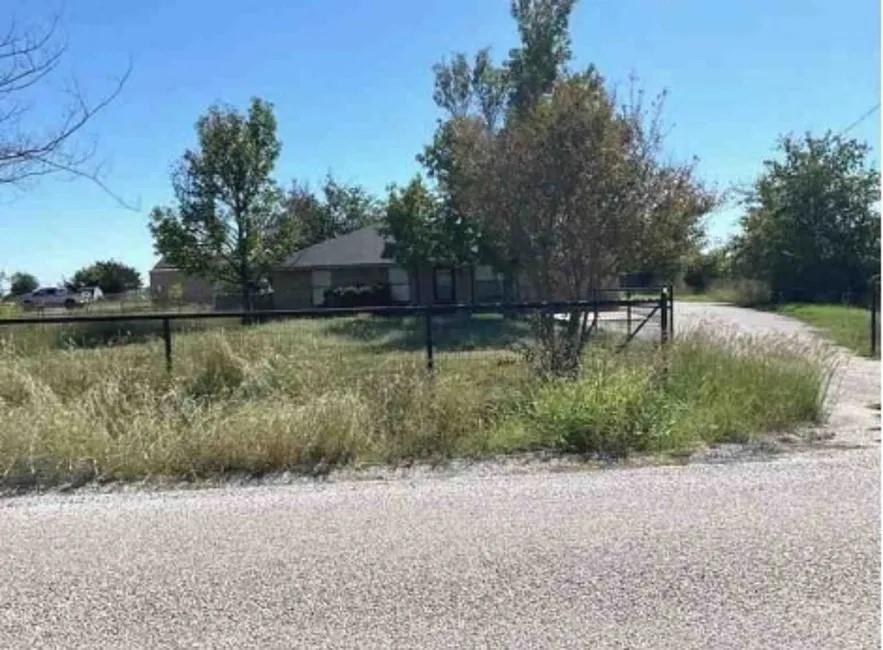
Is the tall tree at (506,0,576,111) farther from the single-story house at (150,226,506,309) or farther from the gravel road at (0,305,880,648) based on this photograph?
the gravel road at (0,305,880,648)

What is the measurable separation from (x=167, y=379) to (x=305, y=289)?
31.1m

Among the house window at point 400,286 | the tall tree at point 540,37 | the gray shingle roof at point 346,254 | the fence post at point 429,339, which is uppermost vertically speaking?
the tall tree at point 540,37

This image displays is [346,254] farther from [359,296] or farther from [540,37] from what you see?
[540,37]

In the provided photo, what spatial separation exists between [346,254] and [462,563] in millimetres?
35730

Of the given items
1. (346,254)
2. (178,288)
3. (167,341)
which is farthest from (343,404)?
(178,288)

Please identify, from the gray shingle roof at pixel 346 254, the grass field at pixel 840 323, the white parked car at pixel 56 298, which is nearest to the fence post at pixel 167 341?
the grass field at pixel 840 323

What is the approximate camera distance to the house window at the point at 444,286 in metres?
36.3

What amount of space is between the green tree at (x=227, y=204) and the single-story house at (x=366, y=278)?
2767 mm

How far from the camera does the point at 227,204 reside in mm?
33750

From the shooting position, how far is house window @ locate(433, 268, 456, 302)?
1428 inches

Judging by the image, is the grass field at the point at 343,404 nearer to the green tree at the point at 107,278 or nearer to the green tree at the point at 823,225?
the green tree at the point at 823,225

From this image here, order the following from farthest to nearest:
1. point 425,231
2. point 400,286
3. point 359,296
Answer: point 400,286 < point 359,296 < point 425,231

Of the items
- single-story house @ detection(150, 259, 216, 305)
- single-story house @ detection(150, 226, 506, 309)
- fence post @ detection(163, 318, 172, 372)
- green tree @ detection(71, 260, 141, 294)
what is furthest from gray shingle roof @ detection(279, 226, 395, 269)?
green tree @ detection(71, 260, 141, 294)

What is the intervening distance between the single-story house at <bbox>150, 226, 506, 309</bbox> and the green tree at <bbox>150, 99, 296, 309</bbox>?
2.77 meters
